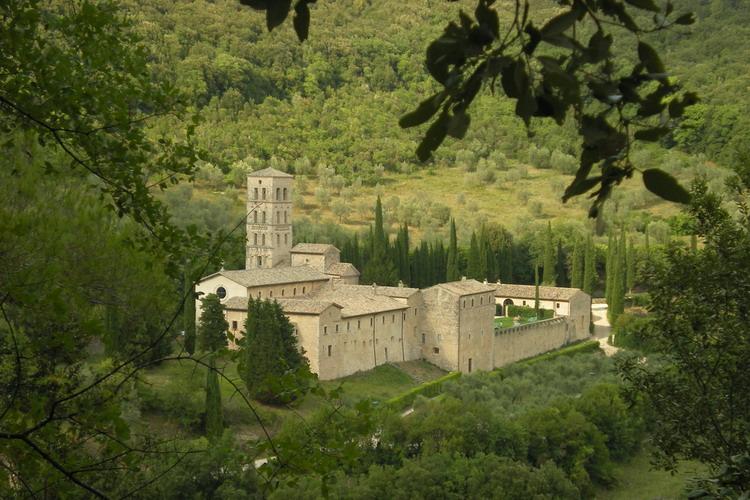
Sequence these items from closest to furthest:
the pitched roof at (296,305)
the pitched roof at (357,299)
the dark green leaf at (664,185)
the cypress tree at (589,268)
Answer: the dark green leaf at (664,185)
the pitched roof at (296,305)
the pitched roof at (357,299)
the cypress tree at (589,268)

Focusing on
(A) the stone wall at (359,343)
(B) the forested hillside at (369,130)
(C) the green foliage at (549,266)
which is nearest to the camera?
(A) the stone wall at (359,343)

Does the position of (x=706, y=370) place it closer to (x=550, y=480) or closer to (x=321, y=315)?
(x=550, y=480)

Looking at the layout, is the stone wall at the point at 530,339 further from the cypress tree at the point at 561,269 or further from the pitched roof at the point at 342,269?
the cypress tree at the point at 561,269

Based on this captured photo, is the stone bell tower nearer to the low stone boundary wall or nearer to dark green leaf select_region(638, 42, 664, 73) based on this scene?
the low stone boundary wall

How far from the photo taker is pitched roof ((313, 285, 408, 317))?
32188 millimetres

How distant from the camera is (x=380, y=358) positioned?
109 ft

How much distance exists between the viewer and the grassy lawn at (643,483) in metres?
23.3

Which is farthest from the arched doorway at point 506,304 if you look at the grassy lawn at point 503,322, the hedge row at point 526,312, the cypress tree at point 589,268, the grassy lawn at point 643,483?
the grassy lawn at point 643,483

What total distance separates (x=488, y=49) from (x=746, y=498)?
9.36ft

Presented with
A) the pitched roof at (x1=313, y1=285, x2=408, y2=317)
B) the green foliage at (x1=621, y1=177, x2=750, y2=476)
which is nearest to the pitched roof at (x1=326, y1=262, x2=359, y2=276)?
the pitched roof at (x1=313, y1=285, x2=408, y2=317)

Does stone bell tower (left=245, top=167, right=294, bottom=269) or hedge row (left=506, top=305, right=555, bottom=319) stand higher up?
stone bell tower (left=245, top=167, right=294, bottom=269)

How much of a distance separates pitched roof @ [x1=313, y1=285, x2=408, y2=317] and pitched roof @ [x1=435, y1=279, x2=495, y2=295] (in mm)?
1610

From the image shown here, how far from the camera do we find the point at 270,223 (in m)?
39.7

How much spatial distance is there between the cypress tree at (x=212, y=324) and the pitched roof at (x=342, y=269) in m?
8.56
